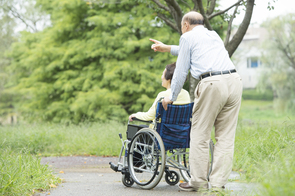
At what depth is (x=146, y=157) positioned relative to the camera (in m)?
3.70

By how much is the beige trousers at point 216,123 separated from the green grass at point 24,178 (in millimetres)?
1547

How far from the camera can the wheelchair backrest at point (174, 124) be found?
11.8ft

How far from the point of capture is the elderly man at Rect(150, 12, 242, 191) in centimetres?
318

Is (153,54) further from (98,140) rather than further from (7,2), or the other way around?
(7,2)

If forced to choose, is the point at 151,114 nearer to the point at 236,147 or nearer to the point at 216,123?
the point at 216,123

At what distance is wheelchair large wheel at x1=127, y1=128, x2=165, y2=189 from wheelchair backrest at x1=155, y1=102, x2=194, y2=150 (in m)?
0.14

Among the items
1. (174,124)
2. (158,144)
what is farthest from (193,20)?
(158,144)

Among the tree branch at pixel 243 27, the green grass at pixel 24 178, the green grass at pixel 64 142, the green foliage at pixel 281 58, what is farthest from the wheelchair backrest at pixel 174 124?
the green foliage at pixel 281 58

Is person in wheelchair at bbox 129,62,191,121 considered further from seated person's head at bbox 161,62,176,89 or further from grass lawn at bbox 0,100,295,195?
grass lawn at bbox 0,100,295,195

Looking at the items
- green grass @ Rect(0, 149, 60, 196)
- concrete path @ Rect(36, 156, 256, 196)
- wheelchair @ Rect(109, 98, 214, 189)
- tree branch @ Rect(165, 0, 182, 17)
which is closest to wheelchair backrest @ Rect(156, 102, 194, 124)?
wheelchair @ Rect(109, 98, 214, 189)

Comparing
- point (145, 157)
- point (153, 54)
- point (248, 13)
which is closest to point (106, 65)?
point (153, 54)

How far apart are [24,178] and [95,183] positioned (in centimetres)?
114

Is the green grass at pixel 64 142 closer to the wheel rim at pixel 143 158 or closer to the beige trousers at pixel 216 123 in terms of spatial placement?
the wheel rim at pixel 143 158

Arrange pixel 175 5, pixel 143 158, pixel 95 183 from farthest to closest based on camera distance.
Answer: pixel 175 5, pixel 95 183, pixel 143 158
